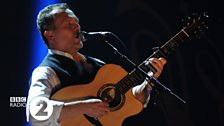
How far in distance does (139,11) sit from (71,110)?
1.36 metres

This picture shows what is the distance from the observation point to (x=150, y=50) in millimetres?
3156

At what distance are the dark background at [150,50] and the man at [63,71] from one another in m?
0.62

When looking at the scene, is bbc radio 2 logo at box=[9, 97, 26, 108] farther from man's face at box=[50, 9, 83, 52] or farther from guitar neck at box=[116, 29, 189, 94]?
guitar neck at box=[116, 29, 189, 94]

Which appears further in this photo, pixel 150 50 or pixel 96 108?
pixel 150 50

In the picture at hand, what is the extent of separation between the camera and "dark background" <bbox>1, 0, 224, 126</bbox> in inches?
111

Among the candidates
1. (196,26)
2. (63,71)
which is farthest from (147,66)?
(63,71)

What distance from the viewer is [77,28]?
7.36 ft

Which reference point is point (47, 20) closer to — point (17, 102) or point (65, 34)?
point (65, 34)

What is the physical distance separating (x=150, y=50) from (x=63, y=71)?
1.16 meters

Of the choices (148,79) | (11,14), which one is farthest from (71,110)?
(11,14)

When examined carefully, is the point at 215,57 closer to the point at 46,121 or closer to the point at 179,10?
the point at 179,10

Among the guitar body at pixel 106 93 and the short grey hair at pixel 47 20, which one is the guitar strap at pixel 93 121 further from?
the short grey hair at pixel 47 20

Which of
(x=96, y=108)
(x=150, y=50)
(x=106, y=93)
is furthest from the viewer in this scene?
(x=150, y=50)

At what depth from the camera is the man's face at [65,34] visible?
7.32 feet
